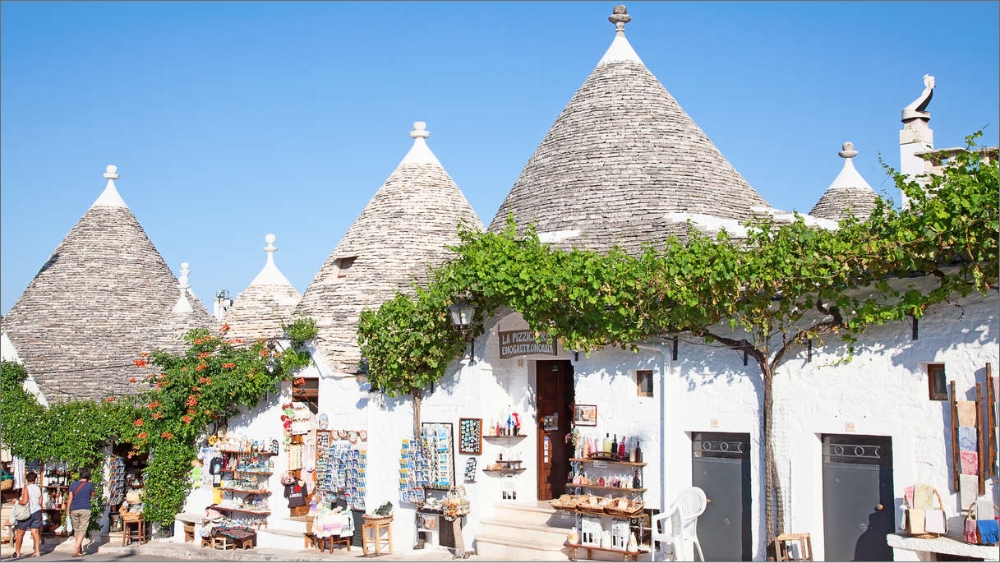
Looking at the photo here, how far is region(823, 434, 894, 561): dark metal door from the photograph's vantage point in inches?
444

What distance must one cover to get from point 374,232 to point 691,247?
7.61 meters

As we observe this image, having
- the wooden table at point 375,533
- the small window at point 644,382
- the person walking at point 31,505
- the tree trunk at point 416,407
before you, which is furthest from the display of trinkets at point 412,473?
the person walking at point 31,505

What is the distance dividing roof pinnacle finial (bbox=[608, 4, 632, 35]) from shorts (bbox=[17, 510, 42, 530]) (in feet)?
40.8

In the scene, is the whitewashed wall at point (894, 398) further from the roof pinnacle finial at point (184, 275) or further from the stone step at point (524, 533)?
the roof pinnacle finial at point (184, 275)

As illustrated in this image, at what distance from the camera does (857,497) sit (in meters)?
11.5

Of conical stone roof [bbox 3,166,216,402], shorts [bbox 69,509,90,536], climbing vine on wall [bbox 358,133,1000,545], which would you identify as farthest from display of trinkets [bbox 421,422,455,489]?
conical stone roof [bbox 3,166,216,402]

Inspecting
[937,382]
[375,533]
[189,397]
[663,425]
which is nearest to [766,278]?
[937,382]

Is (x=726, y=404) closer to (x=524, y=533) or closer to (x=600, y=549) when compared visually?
(x=600, y=549)

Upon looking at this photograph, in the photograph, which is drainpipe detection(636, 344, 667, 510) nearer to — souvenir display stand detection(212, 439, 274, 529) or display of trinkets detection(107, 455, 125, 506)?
souvenir display stand detection(212, 439, 274, 529)

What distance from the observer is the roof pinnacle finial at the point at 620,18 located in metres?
17.5

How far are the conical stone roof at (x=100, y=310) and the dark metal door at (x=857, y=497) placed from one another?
13.3m

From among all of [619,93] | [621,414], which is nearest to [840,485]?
[621,414]

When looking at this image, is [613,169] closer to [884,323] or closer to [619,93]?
[619,93]

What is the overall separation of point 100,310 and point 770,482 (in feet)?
52.7
